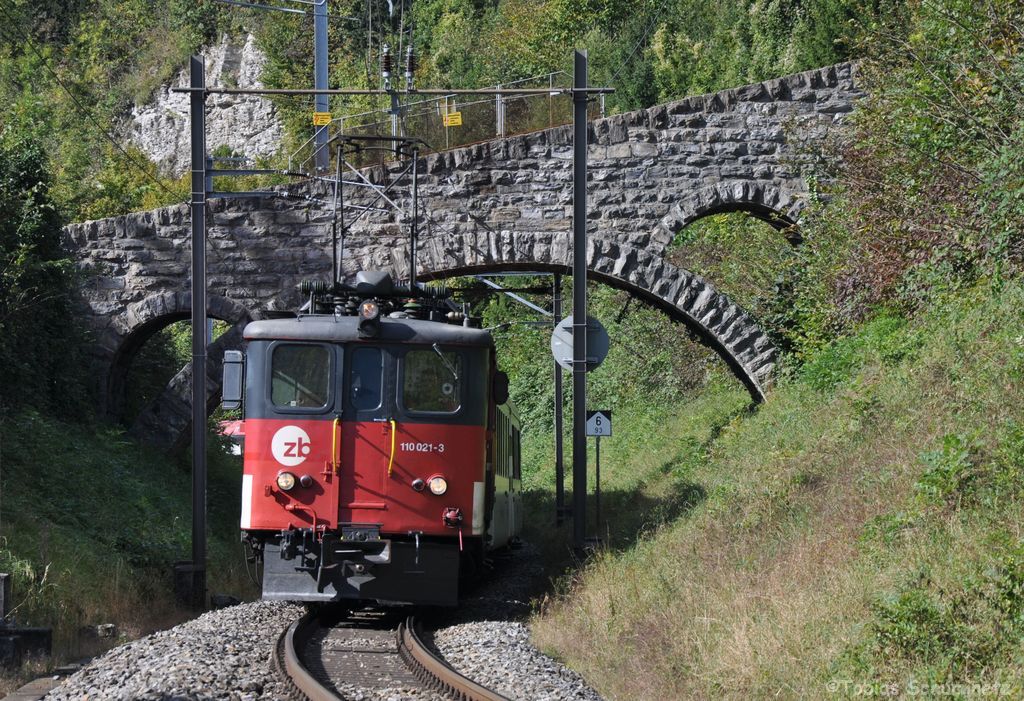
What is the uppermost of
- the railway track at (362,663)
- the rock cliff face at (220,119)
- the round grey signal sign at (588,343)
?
the rock cliff face at (220,119)

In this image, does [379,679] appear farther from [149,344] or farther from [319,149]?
[149,344]

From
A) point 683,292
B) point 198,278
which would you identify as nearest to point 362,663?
point 198,278

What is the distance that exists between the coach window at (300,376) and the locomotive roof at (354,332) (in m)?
0.13

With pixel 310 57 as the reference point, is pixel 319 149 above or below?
below

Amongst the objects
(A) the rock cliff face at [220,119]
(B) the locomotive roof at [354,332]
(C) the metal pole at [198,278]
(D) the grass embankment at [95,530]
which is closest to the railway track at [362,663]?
(D) the grass embankment at [95,530]

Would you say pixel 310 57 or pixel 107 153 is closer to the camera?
pixel 107 153

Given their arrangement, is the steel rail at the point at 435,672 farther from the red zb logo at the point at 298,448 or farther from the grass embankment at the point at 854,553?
the red zb logo at the point at 298,448

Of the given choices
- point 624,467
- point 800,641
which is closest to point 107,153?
point 624,467

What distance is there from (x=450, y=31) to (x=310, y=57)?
781 centimetres

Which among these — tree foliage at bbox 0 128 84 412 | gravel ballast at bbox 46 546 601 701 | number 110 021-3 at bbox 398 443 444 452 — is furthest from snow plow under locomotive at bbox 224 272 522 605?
tree foliage at bbox 0 128 84 412

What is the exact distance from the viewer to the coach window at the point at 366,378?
38.5 feet

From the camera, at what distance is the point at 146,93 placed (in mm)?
45469

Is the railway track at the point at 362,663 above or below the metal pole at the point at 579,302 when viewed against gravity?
below

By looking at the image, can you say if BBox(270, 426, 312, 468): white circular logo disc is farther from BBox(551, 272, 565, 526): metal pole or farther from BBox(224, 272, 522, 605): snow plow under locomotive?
BBox(551, 272, 565, 526): metal pole
